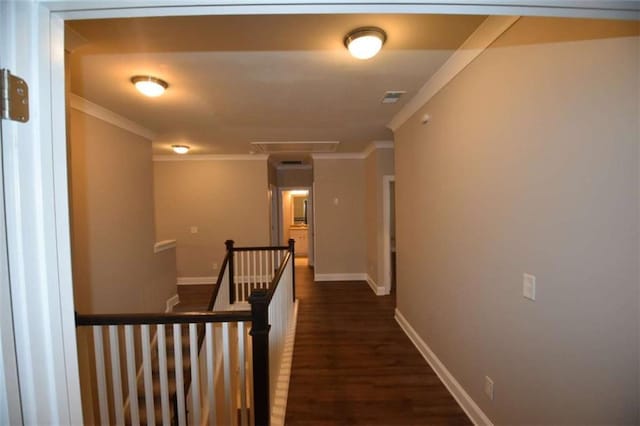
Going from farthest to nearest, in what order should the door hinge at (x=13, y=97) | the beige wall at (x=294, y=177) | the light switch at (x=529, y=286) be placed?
1. the beige wall at (x=294, y=177)
2. the light switch at (x=529, y=286)
3. the door hinge at (x=13, y=97)

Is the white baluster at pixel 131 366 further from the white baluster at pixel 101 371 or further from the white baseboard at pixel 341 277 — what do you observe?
the white baseboard at pixel 341 277

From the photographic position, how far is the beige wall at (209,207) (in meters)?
5.42

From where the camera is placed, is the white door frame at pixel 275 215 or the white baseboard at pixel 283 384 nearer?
the white baseboard at pixel 283 384

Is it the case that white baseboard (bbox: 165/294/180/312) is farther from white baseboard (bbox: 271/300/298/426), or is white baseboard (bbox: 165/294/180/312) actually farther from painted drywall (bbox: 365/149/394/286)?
painted drywall (bbox: 365/149/394/286)

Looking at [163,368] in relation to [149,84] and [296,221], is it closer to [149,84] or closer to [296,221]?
[149,84]

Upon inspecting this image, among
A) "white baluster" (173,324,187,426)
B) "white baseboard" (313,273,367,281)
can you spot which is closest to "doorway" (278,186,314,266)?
"white baseboard" (313,273,367,281)

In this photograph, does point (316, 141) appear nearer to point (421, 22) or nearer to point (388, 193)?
point (388, 193)

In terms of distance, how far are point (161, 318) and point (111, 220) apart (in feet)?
6.53

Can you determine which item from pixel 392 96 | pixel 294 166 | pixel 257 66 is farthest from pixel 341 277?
pixel 257 66

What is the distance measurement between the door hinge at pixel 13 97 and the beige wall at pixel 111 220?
193cm

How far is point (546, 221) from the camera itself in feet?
4.14

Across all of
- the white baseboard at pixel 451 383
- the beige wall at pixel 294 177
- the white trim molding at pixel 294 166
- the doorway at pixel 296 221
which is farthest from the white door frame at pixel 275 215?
the white baseboard at pixel 451 383

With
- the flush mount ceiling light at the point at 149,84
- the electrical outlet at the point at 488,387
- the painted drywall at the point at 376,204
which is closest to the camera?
the electrical outlet at the point at 488,387

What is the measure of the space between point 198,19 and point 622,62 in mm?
1845
